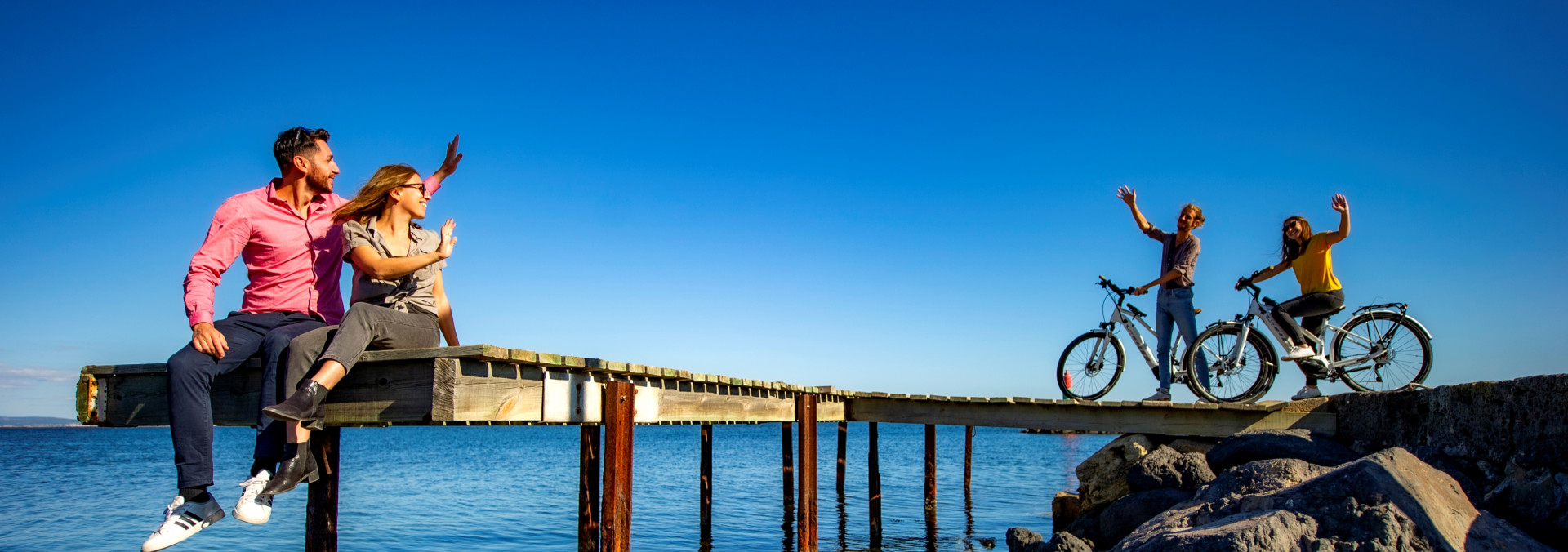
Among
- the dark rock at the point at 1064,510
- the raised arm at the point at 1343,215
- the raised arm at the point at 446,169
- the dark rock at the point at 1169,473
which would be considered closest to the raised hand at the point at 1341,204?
the raised arm at the point at 1343,215

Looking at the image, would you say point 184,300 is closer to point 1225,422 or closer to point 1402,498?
point 1402,498

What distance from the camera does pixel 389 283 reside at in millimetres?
4660

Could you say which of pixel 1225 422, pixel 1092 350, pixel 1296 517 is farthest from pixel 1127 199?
pixel 1296 517

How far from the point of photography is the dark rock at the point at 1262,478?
575 cm

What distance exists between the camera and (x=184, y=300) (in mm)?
4297

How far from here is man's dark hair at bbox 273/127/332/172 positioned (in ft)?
15.8

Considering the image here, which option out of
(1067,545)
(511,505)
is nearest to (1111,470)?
(1067,545)

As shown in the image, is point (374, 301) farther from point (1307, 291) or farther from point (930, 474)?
point (930, 474)

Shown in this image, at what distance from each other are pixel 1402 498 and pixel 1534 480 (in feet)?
4.82

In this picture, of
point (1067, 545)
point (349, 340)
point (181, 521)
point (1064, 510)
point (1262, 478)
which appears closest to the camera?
A: point (181, 521)

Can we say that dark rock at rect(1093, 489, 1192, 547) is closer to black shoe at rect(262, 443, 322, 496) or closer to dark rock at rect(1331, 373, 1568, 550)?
dark rock at rect(1331, 373, 1568, 550)

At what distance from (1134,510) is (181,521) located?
7372mm

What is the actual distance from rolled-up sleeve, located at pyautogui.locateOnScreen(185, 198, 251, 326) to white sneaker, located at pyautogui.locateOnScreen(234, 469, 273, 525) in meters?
0.80

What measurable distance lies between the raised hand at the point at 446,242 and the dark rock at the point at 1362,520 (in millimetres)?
4126
